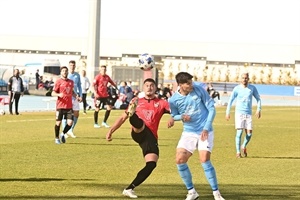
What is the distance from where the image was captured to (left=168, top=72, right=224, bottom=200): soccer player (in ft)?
40.0

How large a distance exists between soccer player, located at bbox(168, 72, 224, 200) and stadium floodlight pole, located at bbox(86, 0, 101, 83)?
59.8 meters

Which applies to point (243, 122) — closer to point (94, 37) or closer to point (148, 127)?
point (148, 127)

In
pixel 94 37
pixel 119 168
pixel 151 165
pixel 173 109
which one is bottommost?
pixel 119 168

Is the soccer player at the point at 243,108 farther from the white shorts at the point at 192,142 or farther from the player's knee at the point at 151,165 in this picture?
the player's knee at the point at 151,165

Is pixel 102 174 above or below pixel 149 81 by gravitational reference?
below

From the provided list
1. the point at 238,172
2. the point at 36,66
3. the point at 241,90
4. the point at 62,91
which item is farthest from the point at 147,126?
the point at 36,66

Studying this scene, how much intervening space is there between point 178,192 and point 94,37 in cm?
6282

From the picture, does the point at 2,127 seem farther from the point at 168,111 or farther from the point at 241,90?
the point at 168,111

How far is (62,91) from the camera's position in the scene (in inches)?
865

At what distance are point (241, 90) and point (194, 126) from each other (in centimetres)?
798

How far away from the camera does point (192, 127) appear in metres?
12.4

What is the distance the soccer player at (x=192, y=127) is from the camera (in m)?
12.2

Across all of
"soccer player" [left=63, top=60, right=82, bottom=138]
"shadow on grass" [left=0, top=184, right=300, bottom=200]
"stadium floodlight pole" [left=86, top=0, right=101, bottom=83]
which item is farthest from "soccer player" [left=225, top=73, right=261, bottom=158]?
"stadium floodlight pole" [left=86, top=0, right=101, bottom=83]

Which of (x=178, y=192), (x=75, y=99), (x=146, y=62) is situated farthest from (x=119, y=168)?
(x=75, y=99)
